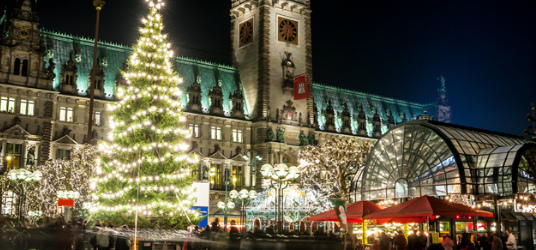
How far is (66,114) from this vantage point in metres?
64.9

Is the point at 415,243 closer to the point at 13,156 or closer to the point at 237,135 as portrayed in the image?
the point at 13,156

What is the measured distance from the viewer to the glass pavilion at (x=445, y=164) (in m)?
39.4

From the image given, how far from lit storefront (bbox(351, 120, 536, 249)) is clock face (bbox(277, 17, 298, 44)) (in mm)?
39280

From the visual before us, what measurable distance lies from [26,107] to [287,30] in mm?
36283

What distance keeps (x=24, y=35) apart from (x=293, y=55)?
116 feet

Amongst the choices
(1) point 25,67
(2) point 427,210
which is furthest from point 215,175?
(2) point 427,210

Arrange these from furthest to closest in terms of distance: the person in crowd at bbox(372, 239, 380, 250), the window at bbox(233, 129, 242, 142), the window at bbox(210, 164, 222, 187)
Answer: the window at bbox(233, 129, 242, 142), the window at bbox(210, 164, 222, 187), the person in crowd at bbox(372, 239, 380, 250)

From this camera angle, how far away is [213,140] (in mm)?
75000

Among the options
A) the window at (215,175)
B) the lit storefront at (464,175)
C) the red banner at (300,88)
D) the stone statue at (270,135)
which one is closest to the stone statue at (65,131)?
the window at (215,175)

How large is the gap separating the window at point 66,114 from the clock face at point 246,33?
2724cm

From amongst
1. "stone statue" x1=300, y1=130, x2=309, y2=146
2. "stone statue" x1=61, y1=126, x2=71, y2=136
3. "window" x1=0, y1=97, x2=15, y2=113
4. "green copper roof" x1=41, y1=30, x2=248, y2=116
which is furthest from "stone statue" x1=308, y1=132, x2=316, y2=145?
"window" x1=0, y1=97, x2=15, y2=113

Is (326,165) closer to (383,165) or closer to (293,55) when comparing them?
(383,165)

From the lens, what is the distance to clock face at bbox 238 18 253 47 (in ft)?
267

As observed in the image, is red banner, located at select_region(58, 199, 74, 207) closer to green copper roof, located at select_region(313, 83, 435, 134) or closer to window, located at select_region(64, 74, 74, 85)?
window, located at select_region(64, 74, 74, 85)
